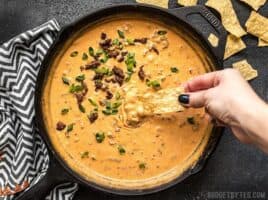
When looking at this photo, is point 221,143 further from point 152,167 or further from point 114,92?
point 114,92

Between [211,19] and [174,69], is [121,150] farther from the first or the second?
[211,19]

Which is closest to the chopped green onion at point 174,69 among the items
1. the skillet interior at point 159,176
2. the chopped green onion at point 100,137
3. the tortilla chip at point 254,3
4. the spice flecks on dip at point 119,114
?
the spice flecks on dip at point 119,114

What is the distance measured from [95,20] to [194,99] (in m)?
0.49

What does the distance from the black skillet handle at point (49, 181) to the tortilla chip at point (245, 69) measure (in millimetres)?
754

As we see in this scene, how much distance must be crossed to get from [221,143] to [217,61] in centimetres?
37

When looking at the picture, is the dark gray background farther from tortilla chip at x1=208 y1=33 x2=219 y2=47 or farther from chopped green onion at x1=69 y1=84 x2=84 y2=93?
chopped green onion at x1=69 y1=84 x2=84 y2=93

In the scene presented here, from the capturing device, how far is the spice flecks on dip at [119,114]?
2.05 m

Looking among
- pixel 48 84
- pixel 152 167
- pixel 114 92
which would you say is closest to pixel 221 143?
pixel 152 167

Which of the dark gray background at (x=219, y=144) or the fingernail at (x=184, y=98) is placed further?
the dark gray background at (x=219, y=144)

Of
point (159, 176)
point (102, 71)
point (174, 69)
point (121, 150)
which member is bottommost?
point (159, 176)

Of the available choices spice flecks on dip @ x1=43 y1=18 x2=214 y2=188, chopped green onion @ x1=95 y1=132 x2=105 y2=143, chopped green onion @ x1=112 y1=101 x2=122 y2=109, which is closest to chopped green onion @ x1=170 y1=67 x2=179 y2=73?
spice flecks on dip @ x1=43 y1=18 x2=214 y2=188

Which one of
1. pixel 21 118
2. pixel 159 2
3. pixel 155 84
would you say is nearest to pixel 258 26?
pixel 159 2

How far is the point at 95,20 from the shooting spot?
6.90 ft

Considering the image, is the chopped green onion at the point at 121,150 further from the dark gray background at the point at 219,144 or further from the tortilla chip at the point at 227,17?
the tortilla chip at the point at 227,17
